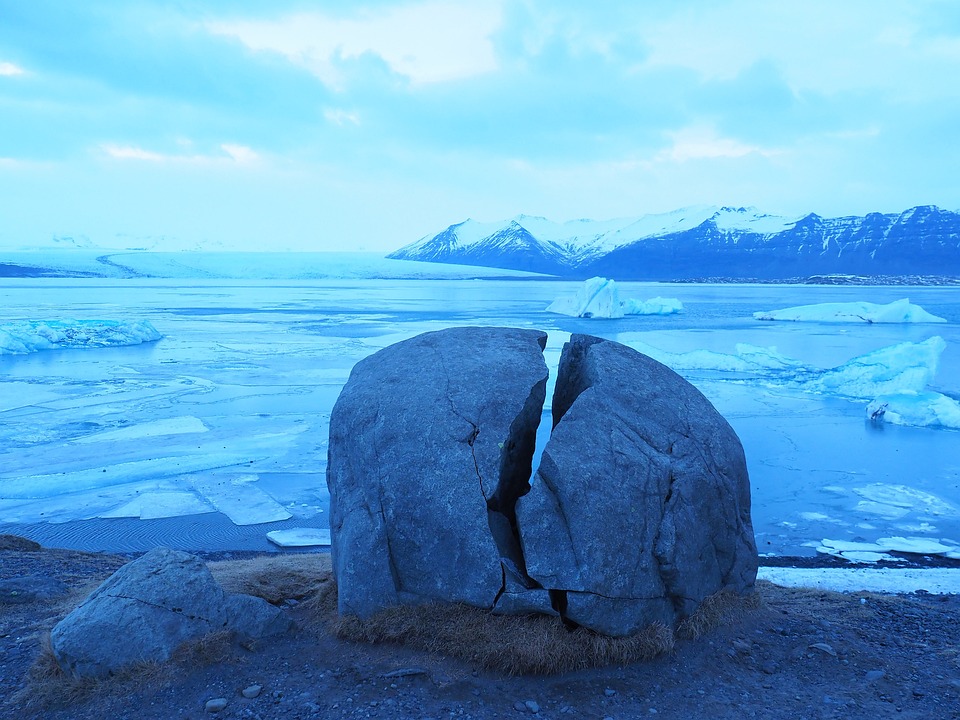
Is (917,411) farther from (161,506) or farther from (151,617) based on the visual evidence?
(151,617)

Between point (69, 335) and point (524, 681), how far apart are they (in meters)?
29.5

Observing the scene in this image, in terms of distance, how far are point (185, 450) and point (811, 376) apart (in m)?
17.9

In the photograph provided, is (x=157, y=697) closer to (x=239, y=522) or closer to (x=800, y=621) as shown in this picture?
(x=800, y=621)

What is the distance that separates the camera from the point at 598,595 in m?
5.11

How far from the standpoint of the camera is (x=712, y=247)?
6590 inches

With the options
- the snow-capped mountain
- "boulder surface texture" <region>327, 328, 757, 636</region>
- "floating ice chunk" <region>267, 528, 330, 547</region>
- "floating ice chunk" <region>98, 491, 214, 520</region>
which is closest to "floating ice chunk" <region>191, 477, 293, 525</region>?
"floating ice chunk" <region>98, 491, 214, 520</region>

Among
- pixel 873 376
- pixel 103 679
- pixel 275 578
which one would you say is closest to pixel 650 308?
pixel 873 376

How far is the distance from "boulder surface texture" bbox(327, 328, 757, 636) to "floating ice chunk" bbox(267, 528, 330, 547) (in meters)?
3.40

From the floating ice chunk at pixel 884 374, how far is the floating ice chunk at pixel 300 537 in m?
14.8

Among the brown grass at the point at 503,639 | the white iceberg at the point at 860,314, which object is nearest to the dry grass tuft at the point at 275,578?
the brown grass at the point at 503,639

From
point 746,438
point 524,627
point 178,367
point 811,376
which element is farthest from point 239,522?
point 811,376

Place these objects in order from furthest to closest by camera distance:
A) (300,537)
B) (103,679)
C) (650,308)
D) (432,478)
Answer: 1. (650,308)
2. (300,537)
3. (432,478)
4. (103,679)

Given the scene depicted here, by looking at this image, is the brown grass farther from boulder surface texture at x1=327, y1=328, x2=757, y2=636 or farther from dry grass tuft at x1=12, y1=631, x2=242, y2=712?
dry grass tuft at x1=12, y1=631, x2=242, y2=712

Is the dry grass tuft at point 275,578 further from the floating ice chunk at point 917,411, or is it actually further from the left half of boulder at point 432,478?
the floating ice chunk at point 917,411
